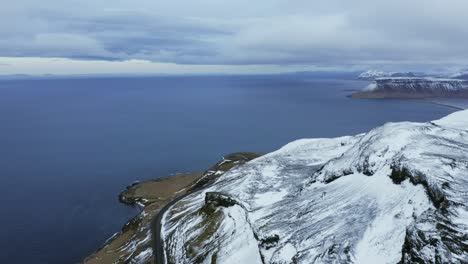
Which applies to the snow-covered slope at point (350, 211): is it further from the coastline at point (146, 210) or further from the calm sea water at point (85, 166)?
the calm sea water at point (85, 166)

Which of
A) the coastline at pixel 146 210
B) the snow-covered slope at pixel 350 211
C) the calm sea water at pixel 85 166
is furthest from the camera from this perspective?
the calm sea water at pixel 85 166

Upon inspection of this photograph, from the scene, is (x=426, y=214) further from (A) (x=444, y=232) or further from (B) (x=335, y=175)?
(B) (x=335, y=175)

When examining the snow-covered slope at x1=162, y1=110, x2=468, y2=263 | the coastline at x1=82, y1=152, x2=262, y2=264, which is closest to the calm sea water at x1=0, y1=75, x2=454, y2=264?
the coastline at x1=82, y1=152, x2=262, y2=264

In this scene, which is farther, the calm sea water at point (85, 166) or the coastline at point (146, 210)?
the calm sea water at point (85, 166)

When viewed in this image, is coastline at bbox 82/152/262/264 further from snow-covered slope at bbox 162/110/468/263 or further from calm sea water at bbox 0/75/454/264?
calm sea water at bbox 0/75/454/264

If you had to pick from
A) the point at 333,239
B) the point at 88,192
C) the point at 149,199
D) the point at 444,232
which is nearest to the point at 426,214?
the point at 444,232

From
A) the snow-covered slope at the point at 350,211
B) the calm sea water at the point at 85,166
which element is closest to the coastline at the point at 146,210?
the snow-covered slope at the point at 350,211

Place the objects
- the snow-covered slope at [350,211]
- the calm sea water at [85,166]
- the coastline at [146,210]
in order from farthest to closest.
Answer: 1. the calm sea water at [85,166]
2. the coastline at [146,210]
3. the snow-covered slope at [350,211]
